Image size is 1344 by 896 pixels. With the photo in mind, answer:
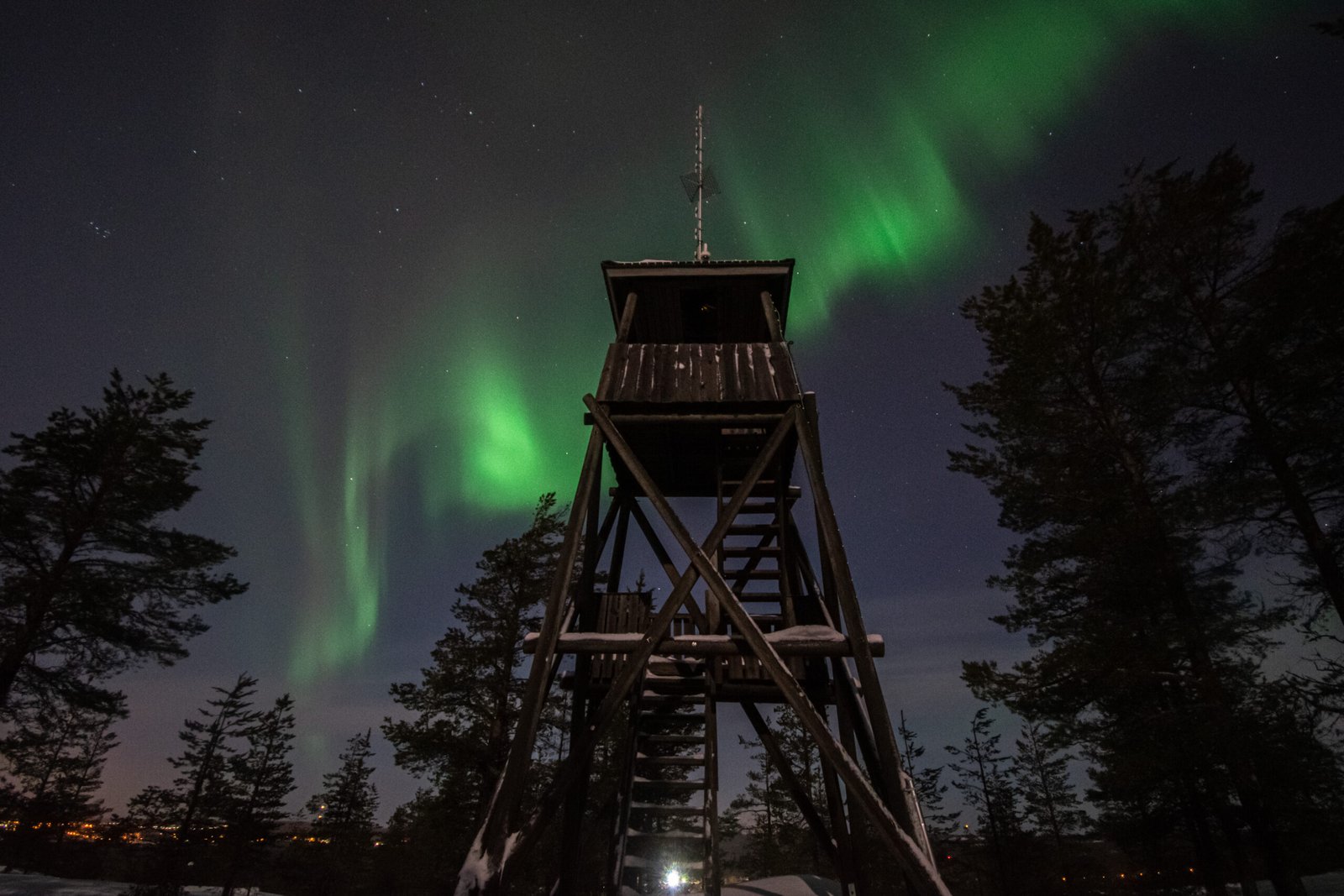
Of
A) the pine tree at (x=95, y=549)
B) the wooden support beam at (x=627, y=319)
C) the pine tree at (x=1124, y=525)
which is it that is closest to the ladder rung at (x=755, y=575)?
the wooden support beam at (x=627, y=319)

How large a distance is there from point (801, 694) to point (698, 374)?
13.1 ft

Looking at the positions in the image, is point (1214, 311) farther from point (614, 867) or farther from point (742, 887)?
point (614, 867)

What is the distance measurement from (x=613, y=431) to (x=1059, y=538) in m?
12.9

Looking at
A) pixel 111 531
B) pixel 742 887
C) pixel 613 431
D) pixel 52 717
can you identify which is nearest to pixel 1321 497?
pixel 742 887

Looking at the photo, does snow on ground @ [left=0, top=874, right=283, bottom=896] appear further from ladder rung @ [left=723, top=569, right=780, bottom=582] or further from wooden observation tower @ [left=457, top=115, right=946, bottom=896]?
ladder rung @ [left=723, top=569, right=780, bottom=582]

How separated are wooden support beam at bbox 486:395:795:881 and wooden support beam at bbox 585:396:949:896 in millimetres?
43

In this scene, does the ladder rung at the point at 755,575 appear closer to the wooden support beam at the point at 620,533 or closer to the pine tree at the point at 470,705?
the wooden support beam at the point at 620,533

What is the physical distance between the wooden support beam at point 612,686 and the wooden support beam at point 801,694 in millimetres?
43

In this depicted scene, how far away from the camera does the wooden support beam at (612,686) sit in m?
4.32

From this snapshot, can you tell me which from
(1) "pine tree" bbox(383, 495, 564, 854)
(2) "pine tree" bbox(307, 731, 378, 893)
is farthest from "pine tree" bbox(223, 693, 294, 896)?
(1) "pine tree" bbox(383, 495, 564, 854)

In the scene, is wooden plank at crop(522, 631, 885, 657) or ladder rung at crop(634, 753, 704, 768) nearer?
wooden plank at crop(522, 631, 885, 657)

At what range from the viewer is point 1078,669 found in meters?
11.5

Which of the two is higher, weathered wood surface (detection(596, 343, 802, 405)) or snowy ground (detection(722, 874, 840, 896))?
weathered wood surface (detection(596, 343, 802, 405))

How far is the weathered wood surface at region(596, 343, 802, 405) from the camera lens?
6.93m
